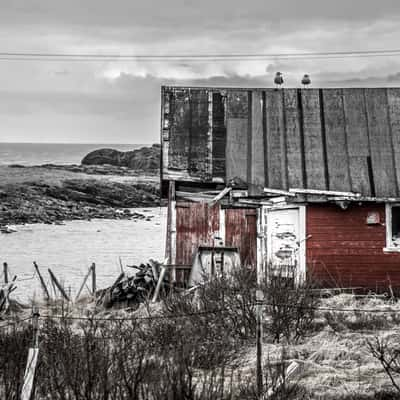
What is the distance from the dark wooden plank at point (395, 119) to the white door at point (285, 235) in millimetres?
2734

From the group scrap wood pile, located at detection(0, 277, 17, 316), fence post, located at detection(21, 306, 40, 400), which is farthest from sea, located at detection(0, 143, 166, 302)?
fence post, located at detection(21, 306, 40, 400)

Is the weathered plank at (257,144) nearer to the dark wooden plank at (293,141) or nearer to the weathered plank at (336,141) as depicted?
the dark wooden plank at (293,141)

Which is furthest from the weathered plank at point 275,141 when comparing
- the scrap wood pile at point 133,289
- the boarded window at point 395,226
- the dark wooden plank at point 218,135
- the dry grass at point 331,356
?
the dry grass at point 331,356

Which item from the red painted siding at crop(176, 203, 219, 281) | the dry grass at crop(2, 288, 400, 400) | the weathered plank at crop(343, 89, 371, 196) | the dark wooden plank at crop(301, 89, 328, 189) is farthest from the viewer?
the dark wooden plank at crop(301, 89, 328, 189)

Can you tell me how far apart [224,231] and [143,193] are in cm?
3958

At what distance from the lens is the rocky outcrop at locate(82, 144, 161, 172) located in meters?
73.6

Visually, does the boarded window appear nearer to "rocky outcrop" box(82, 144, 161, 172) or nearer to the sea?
the sea

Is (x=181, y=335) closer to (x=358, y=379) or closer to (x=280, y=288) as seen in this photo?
(x=358, y=379)

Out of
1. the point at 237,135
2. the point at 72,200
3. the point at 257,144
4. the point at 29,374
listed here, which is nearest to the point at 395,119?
the point at 257,144

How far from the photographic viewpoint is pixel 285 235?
18938 mm

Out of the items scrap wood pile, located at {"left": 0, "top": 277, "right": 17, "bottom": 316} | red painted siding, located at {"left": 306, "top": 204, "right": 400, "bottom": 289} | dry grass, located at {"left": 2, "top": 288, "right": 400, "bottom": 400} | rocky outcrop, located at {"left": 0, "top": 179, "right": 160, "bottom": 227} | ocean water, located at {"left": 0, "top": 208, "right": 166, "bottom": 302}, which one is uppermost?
rocky outcrop, located at {"left": 0, "top": 179, "right": 160, "bottom": 227}

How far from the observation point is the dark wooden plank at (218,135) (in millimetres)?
19953

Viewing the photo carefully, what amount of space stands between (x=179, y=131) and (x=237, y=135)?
150cm

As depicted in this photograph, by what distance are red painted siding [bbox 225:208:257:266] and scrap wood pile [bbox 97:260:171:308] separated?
6.08ft
